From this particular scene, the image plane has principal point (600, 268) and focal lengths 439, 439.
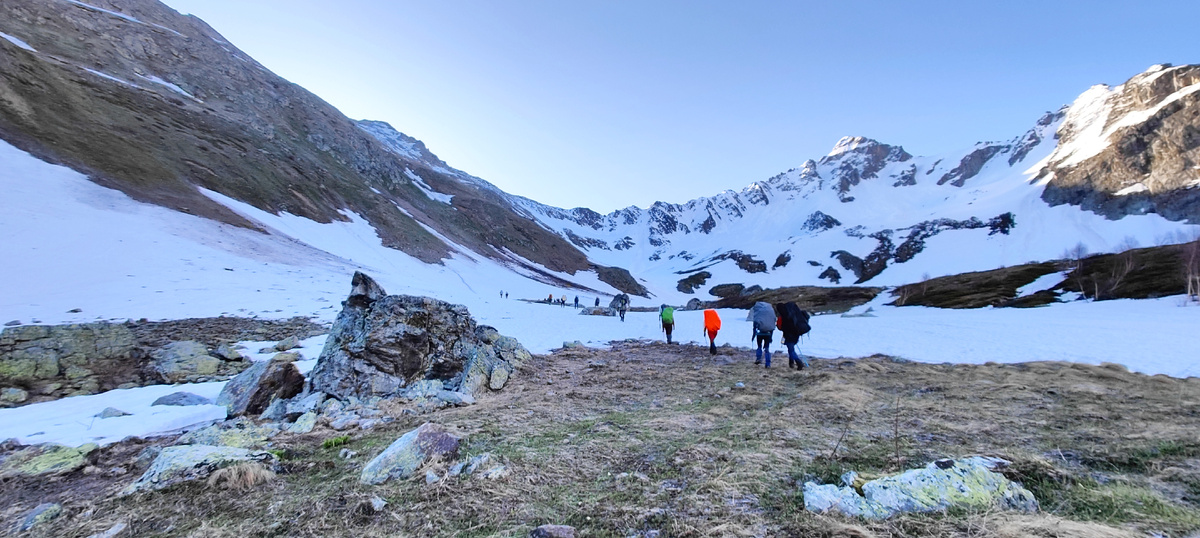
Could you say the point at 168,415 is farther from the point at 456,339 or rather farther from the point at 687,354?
the point at 687,354

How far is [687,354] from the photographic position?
16234 mm

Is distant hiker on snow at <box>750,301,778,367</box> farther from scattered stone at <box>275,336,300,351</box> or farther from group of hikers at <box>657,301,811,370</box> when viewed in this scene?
scattered stone at <box>275,336,300,351</box>

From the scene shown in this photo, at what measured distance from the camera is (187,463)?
4.72 metres

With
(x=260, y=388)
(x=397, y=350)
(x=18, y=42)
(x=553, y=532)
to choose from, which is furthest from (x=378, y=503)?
(x=18, y=42)

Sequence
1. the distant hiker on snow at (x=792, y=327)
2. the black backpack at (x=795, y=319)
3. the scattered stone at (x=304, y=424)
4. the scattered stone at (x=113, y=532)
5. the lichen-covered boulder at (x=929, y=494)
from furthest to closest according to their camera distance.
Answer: the black backpack at (x=795, y=319) → the distant hiker on snow at (x=792, y=327) → the scattered stone at (x=304, y=424) → the scattered stone at (x=113, y=532) → the lichen-covered boulder at (x=929, y=494)

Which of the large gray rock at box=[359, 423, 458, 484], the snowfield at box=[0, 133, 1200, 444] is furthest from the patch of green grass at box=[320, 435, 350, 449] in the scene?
the snowfield at box=[0, 133, 1200, 444]

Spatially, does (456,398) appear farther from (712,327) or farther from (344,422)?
(712,327)

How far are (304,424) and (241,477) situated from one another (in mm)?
2581

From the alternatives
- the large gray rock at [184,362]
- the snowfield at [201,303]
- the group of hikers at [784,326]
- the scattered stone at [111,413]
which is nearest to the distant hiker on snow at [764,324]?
the group of hikers at [784,326]

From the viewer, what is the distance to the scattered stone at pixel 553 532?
10.7ft

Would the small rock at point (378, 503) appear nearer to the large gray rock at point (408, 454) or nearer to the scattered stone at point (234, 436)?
the large gray rock at point (408, 454)

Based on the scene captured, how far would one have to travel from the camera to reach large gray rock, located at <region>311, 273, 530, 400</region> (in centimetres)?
948

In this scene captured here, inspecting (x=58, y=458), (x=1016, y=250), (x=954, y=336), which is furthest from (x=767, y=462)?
(x=1016, y=250)

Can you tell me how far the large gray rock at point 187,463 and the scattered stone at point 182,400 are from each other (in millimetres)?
5469
